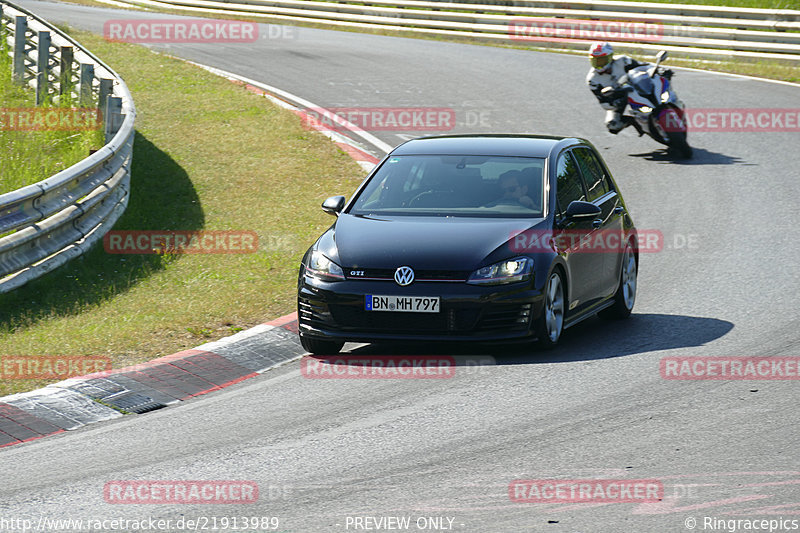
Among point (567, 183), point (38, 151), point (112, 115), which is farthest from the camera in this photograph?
point (38, 151)

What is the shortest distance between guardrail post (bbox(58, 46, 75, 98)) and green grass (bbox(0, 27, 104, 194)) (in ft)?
0.95

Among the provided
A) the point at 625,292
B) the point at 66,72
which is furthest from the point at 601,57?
the point at 625,292

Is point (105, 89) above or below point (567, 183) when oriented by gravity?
below

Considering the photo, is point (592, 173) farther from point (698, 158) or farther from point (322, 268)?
point (698, 158)

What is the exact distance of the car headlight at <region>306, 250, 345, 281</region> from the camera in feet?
29.4

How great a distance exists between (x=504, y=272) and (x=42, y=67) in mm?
11258

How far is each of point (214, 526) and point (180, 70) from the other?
18642 mm

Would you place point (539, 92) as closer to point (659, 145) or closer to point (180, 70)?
point (659, 145)

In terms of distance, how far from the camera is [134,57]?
24562 millimetres

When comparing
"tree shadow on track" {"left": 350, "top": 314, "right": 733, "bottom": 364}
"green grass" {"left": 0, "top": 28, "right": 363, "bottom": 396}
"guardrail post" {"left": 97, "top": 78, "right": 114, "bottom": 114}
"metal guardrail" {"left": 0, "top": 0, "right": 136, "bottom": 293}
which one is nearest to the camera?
"tree shadow on track" {"left": 350, "top": 314, "right": 733, "bottom": 364}

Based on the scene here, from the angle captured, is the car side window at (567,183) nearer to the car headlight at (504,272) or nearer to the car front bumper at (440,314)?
the car headlight at (504,272)

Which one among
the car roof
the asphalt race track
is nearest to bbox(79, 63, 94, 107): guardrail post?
the car roof

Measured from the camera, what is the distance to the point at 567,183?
33.2ft

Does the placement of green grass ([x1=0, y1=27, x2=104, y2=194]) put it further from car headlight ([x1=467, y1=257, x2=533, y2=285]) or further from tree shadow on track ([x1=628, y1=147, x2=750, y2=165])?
tree shadow on track ([x1=628, y1=147, x2=750, y2=165])
